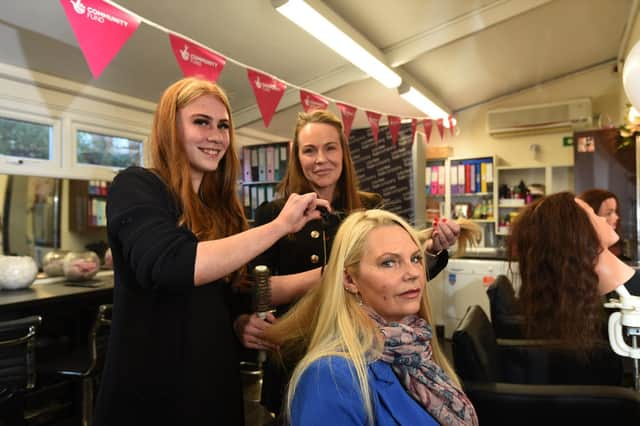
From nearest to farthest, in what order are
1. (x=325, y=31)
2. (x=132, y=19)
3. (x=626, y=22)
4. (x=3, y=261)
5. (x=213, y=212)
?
(x=213, y=212)
(x=132, y=19)
(x=3, y=261)
(x=325, y=31)
(x=626, y=22)

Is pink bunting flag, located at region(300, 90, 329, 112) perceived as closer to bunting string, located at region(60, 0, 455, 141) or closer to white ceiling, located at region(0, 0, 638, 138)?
bunting string, located at region(60, 0, 455, 141)

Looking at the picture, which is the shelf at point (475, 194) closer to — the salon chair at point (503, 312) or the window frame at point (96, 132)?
the salon chair at point (503, 312)

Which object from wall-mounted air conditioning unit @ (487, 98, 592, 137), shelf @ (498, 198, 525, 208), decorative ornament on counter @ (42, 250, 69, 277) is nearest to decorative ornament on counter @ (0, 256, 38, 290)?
decorative ornament on counter @ (42, 250, 69, 277)

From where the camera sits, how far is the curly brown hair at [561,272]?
2.03 meters

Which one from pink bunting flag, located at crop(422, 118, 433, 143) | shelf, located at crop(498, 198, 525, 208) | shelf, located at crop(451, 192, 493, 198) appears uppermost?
pink bunting flag, located at crop(422, 118, 433, 143)

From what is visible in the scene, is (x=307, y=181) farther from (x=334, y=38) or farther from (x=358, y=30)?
(x=358, y=30)

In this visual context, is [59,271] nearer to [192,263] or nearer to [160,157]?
[160,157]

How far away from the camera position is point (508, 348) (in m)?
2.15

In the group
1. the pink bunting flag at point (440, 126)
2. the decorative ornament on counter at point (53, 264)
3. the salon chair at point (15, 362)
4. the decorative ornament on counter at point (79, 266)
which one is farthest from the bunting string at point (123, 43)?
the pink bunting flag at point (440, 126)

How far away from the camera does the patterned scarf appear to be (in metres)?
1.15

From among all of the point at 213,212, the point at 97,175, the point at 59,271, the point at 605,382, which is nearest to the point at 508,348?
the point at 605,382

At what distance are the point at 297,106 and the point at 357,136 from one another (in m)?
0.91

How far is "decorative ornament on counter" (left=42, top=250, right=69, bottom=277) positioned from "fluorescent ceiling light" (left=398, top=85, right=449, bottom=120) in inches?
140

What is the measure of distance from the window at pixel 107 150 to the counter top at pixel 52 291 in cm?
124
